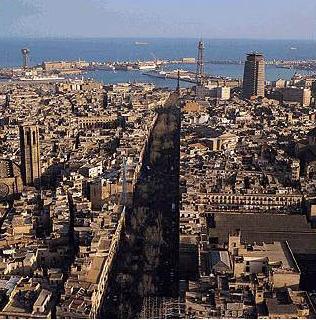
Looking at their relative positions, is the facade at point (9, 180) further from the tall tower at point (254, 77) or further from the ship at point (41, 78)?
the ship at point (41, 78)

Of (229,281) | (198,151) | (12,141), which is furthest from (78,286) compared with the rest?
(12,141)

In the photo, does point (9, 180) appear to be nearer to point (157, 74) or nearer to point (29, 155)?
point (29, 155)

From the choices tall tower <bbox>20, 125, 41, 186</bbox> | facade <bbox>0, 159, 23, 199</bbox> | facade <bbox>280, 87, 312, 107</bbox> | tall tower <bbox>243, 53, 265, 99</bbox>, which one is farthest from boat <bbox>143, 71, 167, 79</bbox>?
facade <bbox>0, 159, 23, 199</bbox>

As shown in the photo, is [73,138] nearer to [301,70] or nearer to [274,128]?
[274,128]

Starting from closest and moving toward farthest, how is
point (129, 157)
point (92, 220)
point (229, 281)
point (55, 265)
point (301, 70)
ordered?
point (229, 281) < point (55, 265) < point (92, 220) < point (129, 157) < point (301, 70)

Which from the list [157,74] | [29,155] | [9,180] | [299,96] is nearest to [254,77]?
[299,96]

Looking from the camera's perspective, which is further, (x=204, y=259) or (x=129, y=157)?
(x=129, y=157)
